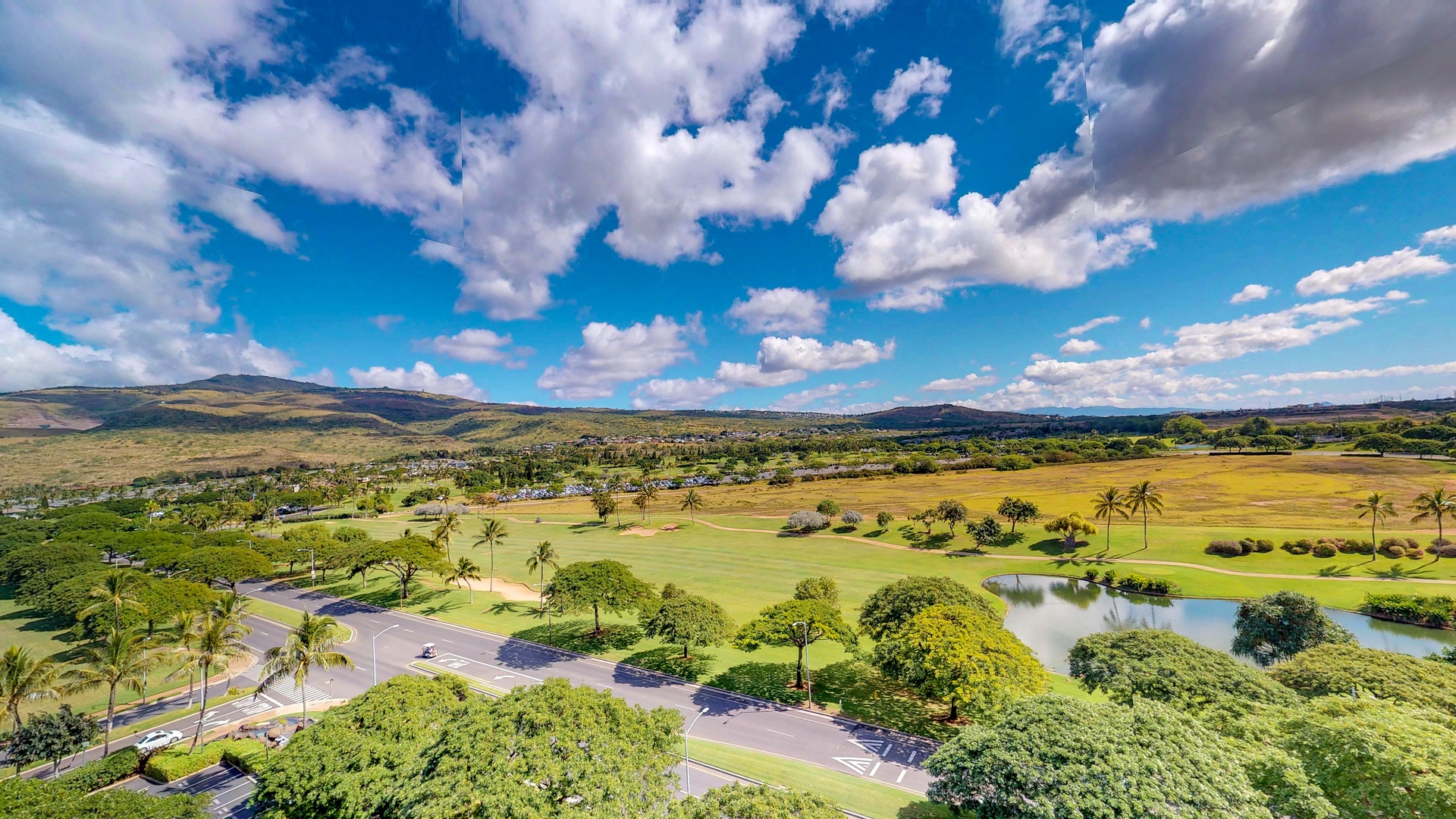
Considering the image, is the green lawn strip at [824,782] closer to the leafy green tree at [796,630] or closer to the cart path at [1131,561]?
the leafy green tree at [796,630]

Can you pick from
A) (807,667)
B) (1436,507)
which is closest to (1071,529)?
(1436,507)

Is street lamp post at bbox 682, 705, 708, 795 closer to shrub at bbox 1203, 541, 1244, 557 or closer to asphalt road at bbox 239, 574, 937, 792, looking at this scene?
asphalt road at bbox 239, 574, 937, 792

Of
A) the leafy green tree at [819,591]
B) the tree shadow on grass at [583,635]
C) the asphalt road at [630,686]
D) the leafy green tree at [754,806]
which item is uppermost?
the leafy green tree at [754,806]

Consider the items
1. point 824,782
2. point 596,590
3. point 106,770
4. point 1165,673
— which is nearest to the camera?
point 824,782

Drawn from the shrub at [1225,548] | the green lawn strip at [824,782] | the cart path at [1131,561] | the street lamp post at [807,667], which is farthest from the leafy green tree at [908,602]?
the shrub at [1225,548]

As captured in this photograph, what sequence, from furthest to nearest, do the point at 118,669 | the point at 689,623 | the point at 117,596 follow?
the point at 689,623 → the point at 117,596 → the point at 118,669

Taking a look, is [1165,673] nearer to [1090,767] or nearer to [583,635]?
[1090,767]
